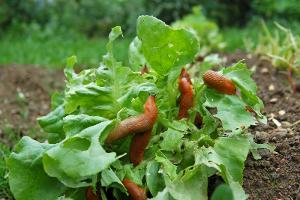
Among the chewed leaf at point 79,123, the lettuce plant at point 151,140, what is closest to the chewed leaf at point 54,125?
the lettuce plant at point 151,140

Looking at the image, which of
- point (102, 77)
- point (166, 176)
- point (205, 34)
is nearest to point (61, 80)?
point (205, 34)

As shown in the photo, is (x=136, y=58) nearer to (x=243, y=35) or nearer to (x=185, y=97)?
(x=185, y=97)

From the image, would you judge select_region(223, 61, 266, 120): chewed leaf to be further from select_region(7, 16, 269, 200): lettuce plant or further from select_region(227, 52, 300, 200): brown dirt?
select_region(227, 52, 300, 200): brown dirt

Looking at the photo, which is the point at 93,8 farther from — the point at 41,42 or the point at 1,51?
the point at 1,51

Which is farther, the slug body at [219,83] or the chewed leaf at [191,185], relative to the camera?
the slug body at [219,83]

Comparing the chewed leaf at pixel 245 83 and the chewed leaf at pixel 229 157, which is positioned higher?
the chewed leaf at pixel 245 83

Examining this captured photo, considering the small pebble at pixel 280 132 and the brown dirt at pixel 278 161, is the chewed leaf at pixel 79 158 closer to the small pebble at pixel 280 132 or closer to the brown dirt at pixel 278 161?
the brown dirt at pixel 278 161

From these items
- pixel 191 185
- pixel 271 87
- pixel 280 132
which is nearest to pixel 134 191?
pixel 191 185
